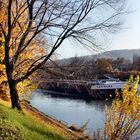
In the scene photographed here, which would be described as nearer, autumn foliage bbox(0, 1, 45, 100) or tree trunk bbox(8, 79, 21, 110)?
tree trunk bbox(8, 79, 21, 110)

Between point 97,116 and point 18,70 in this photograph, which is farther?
point 97,116

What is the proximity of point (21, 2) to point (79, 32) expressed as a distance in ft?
12.8

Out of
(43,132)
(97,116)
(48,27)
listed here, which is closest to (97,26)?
(48,27)

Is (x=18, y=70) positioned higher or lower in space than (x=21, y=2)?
lower

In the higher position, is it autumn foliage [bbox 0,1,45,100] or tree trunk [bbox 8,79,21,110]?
autumn foliage [bbox 0,1,45,100]

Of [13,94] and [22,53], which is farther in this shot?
[22,53]

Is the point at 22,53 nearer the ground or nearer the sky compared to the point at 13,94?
nearer the sky

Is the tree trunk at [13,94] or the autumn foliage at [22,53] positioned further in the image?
the autumn foliage at [22,53]

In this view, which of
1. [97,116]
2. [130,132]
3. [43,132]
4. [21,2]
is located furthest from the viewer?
[97,116]

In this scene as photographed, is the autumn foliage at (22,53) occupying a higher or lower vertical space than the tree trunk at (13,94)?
higher

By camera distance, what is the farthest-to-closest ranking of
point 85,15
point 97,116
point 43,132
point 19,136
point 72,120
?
point 97,116, point 72,120, point 85,15, point 43,132, point 19,136

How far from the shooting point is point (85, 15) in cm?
1708

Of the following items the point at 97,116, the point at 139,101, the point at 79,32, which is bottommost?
the point at 97,116

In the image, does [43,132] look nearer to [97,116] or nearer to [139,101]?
[139,101]
